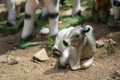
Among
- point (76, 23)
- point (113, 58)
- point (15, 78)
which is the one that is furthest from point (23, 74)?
point (76, 23)

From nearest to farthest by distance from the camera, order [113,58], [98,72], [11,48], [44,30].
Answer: [98,72] → [113,58] → [11,48] → [44,30]

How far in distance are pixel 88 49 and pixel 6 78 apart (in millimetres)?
797

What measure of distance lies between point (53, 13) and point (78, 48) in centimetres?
78

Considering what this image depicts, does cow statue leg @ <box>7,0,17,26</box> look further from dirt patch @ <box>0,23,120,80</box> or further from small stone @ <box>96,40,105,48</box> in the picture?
small stone @ <box>96,40,105,48</box>

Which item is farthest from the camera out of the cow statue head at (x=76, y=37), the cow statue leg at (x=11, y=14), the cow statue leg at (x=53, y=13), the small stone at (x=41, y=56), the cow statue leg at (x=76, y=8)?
the cow statue leg at (x=11, y=14)

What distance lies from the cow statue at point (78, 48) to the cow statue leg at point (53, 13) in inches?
22.5

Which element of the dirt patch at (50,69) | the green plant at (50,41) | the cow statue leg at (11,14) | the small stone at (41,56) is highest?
the cow statue leg at (11,14)

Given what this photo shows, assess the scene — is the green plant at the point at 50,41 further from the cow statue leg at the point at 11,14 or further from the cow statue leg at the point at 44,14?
the cow statue leg at the point at 11,14

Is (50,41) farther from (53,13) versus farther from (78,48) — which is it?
(78,48)

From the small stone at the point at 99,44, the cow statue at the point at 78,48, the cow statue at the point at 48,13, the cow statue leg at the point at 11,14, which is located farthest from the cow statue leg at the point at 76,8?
the cow statue at the point at 78,48

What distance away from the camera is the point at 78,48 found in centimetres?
321

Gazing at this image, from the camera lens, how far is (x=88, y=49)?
3.26 meters

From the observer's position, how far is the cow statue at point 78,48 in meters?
3.16

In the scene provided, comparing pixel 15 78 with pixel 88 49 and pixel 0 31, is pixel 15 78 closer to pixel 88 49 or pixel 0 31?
pixel 88 49
